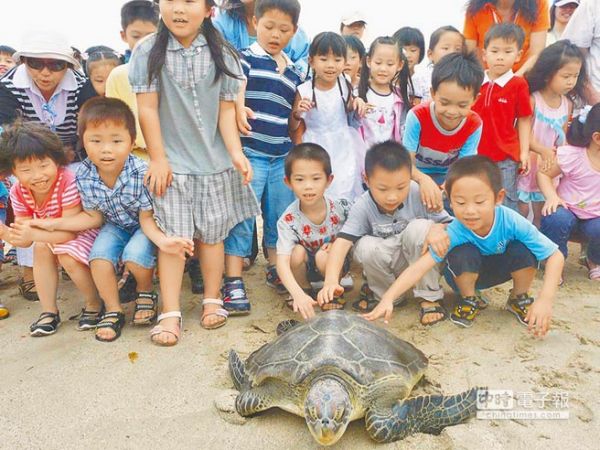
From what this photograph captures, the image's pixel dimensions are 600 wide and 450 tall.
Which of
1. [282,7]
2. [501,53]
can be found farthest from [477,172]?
[282,7]

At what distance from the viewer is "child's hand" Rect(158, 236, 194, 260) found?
265 centimetres

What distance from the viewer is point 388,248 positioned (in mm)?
2963

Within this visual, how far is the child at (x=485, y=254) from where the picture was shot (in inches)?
100

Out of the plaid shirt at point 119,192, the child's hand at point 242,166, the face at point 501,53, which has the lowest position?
the plaid shirt at point 119,192

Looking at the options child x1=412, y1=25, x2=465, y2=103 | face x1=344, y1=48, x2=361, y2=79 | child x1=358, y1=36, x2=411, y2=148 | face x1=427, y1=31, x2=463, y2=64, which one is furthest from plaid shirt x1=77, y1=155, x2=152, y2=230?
face x1=427, y1=31, x2=463, y2=64

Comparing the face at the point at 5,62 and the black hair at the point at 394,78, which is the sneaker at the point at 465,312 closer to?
the black hair at the point at 394,78

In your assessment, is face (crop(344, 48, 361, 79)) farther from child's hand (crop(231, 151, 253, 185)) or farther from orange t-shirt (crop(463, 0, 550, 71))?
child's hand (crop(231, 151, 253, 185))

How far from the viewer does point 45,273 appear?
2.89m

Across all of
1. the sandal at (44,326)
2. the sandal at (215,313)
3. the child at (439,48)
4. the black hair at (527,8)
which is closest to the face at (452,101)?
the child at (439,48)

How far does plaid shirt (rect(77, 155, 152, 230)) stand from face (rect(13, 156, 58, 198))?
0.51 feet

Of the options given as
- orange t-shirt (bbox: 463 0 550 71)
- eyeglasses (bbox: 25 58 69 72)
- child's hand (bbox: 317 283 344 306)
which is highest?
orange t-shirt (bbox: 463 0 550 71)

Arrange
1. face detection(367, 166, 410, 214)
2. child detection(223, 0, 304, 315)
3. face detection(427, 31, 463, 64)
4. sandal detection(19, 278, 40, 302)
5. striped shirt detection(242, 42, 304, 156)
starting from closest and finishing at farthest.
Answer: face detection(367, 166, 410, 214) → child detection(223, 0, 304, 315) → striped shirt detection(242, 42, 304, 156) → sandal detection(19, 278, 40, 302) → face detection(427, 31, 463, 64)

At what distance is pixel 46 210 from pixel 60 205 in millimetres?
95

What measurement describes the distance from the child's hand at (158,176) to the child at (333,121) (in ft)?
3.64
